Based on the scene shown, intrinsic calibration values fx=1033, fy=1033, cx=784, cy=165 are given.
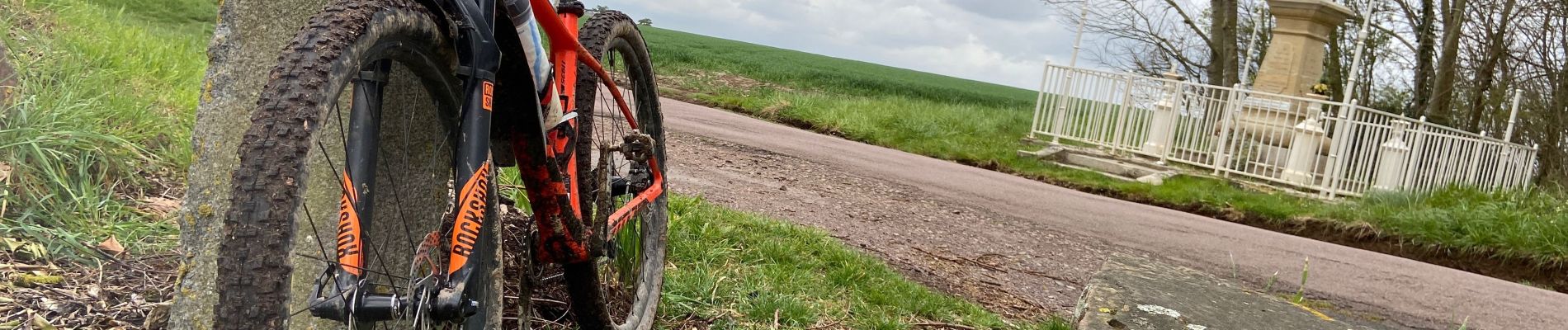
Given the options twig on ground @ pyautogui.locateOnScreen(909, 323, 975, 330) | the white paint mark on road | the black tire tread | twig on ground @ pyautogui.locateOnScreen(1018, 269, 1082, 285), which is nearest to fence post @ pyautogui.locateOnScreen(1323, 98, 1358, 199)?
twig on ground @ pyautogui.locateOnScreen(1018, 269, 1082, 285)

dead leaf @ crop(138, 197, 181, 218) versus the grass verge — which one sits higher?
dead leaf @ crop(138, 197, 181, 218)

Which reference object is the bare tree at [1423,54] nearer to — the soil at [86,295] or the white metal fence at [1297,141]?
the white metal fence at [1297,141]

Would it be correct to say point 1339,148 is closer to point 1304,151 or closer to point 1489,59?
point 1304,151

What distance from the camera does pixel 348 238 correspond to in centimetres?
137

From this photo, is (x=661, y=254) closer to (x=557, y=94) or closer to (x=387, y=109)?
(x=557, y=94)

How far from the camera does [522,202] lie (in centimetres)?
329

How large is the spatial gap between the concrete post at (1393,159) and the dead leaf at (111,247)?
12652 millimetres

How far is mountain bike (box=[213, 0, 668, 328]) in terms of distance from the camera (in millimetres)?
1099

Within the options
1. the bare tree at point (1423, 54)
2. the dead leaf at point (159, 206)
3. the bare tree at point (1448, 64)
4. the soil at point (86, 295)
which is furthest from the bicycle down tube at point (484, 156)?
the bare tree at point (1423, 54)

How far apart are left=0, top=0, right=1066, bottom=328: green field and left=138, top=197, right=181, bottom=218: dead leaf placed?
17mm

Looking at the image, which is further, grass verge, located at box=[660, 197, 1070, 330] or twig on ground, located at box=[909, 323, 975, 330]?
twig on ground, located at box=[909, 323, 975, 330]

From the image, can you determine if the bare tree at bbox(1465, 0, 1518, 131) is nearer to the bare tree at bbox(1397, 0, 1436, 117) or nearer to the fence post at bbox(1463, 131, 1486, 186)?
the bare tree at bbox(1397, 0, 1436, 117)

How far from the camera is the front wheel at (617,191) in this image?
228 centimetres

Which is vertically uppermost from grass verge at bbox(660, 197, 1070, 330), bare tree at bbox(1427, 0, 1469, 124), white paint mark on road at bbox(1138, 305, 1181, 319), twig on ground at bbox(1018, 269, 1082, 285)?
bare tree at bbox(1427, 0, 1469, 124)
